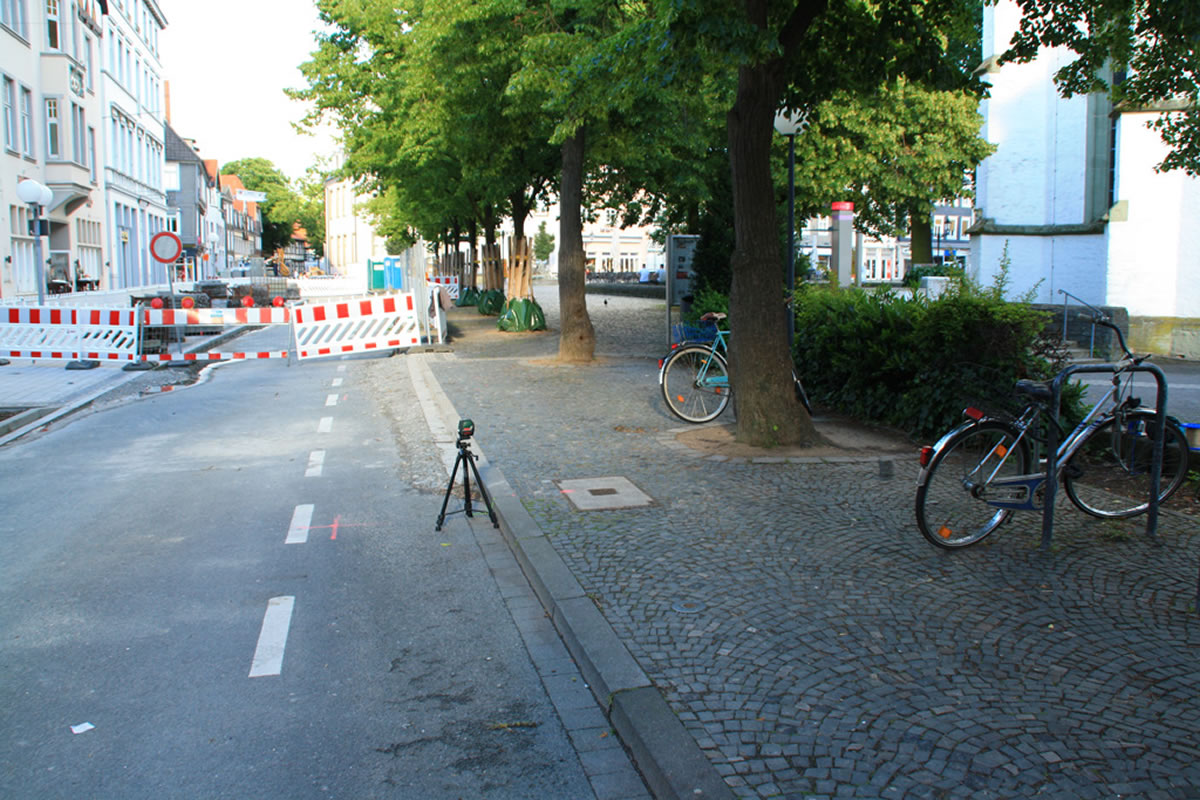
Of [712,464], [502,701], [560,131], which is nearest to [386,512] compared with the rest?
[712,464]

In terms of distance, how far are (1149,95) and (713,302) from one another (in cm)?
837

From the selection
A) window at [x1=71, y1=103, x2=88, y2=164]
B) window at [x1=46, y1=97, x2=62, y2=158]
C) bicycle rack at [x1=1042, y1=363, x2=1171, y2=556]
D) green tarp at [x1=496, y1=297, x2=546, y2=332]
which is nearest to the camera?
bicycle rack at [x1=1042, y1=363, x2=1171, y2=556]

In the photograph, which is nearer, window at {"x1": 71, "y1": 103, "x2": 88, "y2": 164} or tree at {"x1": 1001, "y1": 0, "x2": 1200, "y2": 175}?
tree at {"x1": 1001, "y1": 0, "x2": 1200, "y2": 175}

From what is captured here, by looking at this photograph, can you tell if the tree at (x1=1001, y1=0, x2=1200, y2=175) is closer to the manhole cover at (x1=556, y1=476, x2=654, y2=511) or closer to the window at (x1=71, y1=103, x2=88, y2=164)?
the manhole cover at (x1=556, y1=476, x2=654, y2=511)

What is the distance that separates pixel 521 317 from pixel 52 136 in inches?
827

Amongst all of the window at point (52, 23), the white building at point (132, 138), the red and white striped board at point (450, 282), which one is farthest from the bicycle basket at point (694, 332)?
the red and white striped board at point (450, 282)

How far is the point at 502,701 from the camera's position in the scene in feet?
13.7

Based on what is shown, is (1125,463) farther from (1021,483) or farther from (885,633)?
(885,633)

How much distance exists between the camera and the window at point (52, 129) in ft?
111

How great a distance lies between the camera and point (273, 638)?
4879 mm

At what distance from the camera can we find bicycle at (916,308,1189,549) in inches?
225

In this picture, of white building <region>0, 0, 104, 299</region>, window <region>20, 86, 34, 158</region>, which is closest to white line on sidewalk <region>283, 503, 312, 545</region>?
white building <region>0, 0, 104, 299</region>

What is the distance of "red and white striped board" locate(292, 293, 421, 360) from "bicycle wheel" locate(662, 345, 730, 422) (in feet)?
32.5

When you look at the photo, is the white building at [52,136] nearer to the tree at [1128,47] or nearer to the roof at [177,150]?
the tree at [1128,47]
